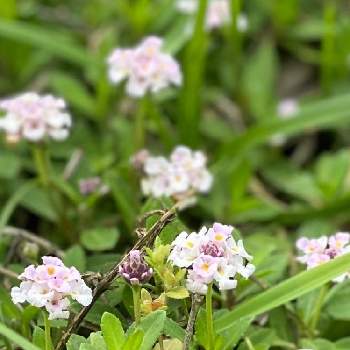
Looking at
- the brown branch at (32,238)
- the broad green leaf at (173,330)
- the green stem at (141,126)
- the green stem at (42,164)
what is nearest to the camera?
the broad green leaf at (173,330)

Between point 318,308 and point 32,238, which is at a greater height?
point 32,238

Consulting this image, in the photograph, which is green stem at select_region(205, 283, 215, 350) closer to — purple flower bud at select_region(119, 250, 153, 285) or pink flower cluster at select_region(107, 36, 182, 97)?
purple flower bud at select_region(119, 250, 153, 285)

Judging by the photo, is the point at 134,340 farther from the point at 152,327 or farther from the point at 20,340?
the point at 20,340

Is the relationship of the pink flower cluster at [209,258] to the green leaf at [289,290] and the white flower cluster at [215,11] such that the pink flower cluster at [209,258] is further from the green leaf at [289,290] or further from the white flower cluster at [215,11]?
the white flower cluster at [215,11]

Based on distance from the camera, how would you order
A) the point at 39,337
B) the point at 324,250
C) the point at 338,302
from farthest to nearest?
the point at 338,302 < the point at 324,250 < the point at 39,337

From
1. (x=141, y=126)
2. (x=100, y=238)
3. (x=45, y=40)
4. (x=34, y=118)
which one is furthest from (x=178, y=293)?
(x=45, y=40)

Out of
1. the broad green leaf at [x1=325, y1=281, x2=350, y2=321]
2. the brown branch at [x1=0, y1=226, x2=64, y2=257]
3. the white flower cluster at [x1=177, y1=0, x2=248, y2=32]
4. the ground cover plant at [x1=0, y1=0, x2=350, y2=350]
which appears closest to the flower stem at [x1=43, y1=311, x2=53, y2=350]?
the ground cover plant at [x1=0, y1=0, x2=350, y2=350]

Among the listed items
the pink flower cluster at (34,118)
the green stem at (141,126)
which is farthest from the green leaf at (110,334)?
the green stem at (141,126)
